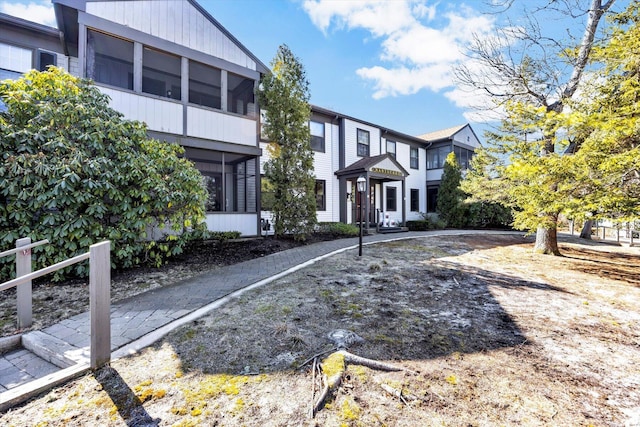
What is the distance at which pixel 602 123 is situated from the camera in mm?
4480

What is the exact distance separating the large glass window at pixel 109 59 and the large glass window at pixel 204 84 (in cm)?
186

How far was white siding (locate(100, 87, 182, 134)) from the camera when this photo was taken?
24.8 ft

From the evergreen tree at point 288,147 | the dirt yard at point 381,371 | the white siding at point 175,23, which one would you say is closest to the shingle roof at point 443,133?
the evergreen tree at point 288,147

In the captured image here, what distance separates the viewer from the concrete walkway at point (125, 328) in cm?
257

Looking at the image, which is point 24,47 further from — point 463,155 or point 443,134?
point 463,155

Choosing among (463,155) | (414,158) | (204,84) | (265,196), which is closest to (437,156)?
(414,158)

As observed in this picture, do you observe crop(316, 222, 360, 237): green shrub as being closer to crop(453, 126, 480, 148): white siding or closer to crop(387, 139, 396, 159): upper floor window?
crop(387, 139, 396, 159): upper floor window

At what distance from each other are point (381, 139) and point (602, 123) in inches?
494

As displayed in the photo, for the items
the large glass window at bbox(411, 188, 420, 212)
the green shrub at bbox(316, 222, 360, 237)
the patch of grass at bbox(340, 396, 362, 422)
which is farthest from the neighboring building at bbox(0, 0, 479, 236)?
the patch of grass at bbox(340, 396, 362, 422)

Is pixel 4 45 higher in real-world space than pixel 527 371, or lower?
higher

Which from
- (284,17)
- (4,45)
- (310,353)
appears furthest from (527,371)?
(4,45)

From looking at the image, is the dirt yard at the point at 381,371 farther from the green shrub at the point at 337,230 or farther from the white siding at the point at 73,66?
the white siding at the point at 73,66

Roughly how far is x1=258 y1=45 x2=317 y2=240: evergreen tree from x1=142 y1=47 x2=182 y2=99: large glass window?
2963 mm

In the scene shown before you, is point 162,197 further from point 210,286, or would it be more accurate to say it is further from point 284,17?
point 284,17
